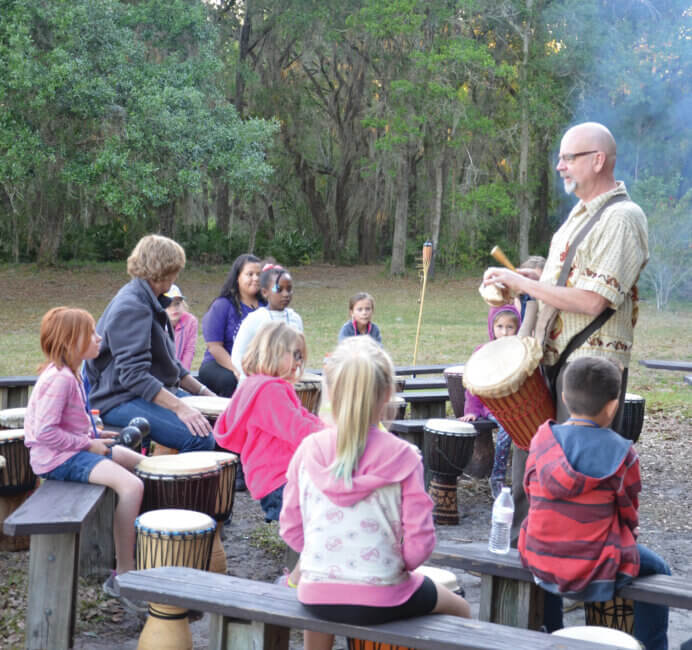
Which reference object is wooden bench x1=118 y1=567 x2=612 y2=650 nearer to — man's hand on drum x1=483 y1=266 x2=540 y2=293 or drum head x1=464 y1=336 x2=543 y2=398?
drum head x1=464 y1=336 x2=543 y2=398

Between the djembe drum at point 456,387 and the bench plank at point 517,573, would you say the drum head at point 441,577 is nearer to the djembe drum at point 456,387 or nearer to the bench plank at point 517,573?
the bench plank at point 517,573

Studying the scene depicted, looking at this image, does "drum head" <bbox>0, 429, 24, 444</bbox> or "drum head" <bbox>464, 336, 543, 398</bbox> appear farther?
"drum head" <bbox>0, 429, 24, 444</bbox>

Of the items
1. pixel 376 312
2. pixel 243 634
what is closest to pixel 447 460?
pixel 243 634

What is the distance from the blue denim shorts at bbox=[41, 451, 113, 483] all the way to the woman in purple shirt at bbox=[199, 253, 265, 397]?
2.40 m

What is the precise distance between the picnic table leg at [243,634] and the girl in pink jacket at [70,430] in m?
1.15

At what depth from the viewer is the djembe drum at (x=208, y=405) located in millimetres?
5406

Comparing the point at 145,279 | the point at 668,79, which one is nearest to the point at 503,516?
the point at 145,279

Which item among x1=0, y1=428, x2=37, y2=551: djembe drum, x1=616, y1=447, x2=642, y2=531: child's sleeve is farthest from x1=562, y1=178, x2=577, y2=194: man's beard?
x1=0, y1=428, x2=37, y2=551: djembe drum

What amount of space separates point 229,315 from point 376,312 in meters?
14.0

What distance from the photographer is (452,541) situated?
17.3 feet

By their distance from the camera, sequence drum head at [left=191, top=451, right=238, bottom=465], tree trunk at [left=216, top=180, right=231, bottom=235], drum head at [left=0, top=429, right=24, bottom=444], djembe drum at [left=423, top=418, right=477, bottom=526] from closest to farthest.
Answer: drum head at [left=191, top=451, right=238, bottom=465], drum head at [left=0, top=429, right=24, bottom=444], djembe drum at [left=423, top=418, right=477, bottom=526], tree trunk at [left=216, top=180, right=231, bottom=235]

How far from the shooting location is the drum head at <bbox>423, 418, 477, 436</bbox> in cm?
574

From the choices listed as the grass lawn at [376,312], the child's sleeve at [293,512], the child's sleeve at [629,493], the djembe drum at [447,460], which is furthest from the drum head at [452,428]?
the grass lawn at [376,312]

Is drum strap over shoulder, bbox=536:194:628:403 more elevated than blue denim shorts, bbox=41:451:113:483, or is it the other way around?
drum strap over shoulder, bbox=536:194:628:403
